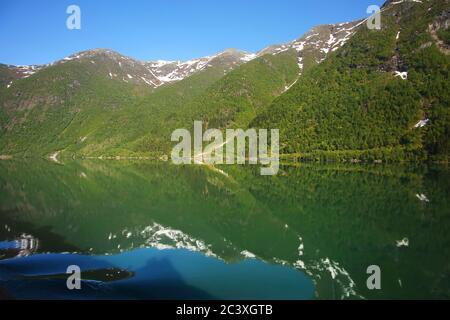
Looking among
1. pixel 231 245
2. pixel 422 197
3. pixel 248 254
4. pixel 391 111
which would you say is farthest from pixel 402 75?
pixel 248 254

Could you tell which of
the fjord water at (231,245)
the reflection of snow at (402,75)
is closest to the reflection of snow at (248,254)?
the fjord water at (231,245)

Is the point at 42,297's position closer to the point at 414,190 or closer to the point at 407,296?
the point at 407,296

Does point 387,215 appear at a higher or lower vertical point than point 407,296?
higher

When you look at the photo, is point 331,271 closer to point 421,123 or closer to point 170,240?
point 170,240

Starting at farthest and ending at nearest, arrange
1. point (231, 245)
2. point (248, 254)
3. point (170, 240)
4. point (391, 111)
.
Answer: point (391, 111) < point (170, 240) < point (231, 245) < point (248, 254)

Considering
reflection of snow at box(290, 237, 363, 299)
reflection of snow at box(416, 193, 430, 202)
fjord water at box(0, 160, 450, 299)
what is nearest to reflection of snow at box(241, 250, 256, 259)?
fjord water at box(0, 160, 450, 299)

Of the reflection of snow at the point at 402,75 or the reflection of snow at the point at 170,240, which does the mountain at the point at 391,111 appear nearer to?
the reflection of snow at the point at 402,75

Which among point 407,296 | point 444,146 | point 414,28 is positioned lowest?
point 407,296

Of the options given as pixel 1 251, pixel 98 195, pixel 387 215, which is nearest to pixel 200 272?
pixel 1 251
